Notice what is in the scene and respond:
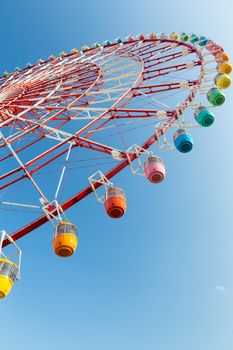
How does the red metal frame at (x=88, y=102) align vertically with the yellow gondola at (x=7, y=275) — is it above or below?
above

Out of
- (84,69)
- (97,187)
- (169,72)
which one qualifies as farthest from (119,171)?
(84,69)

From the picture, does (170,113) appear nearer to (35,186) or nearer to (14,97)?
(35,186)

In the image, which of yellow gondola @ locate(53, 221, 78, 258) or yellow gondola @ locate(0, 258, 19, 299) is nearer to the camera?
yellow gondola @ locate(0, 258, 19, 299)

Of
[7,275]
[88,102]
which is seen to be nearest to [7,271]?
[7,275]

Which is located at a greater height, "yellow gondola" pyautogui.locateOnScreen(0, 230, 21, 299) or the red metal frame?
the red metal frame

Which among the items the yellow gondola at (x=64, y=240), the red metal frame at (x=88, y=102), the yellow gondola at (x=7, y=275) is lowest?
the yellow gondola at (x=7, y=275)

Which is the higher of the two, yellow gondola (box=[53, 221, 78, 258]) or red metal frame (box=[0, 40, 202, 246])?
red metal frame (box=[0, 40, 202, 246])

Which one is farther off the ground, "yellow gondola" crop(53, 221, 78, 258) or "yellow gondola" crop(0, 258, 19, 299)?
"yellow gondola" crop(53, 221, 78, 258)

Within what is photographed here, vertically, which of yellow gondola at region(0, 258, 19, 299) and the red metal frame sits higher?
the red metal frame

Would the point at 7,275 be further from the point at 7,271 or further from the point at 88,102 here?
the point at 88,102

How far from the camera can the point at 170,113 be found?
12180mm

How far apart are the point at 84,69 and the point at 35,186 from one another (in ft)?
33.8

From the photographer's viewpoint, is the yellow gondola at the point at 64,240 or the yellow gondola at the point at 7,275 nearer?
the yellow gondola at the point at 7,275

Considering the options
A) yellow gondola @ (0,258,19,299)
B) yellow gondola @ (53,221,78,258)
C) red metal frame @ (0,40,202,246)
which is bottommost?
yellow gondola @ (0,258,19,299)
